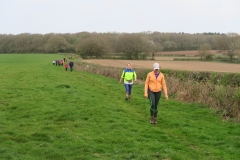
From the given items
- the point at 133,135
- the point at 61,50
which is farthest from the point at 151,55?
the point at 133,135

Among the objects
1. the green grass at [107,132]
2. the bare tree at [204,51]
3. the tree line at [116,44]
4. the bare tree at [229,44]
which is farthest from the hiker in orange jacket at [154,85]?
the bare tree at [204,51]

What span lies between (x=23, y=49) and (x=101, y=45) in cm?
5403

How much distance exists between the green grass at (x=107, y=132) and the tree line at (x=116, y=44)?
2911 inches

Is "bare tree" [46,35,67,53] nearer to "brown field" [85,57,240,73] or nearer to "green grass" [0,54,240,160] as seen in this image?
"brown field" [85,57,240,73]

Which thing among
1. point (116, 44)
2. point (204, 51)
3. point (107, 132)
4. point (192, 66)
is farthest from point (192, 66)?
point (107, 132)

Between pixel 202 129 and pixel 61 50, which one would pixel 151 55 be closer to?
pixel 61 50

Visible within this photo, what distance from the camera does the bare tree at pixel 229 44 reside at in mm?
81562

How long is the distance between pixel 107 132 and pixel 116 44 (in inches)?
3493

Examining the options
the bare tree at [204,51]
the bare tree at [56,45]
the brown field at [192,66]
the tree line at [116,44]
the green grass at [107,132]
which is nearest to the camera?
the green grass at [107,132]

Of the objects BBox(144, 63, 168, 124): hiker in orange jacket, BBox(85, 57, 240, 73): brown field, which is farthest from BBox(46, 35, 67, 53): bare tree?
BBox(144, 63, 168, 124): hiker in orange jacket

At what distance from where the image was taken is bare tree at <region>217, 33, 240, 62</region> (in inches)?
3211

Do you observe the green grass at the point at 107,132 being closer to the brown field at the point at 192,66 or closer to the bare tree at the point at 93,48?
the brown field at the point at 192,66

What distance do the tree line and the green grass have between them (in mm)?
73928

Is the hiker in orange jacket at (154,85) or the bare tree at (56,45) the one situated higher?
the bare tree at (56,45)
